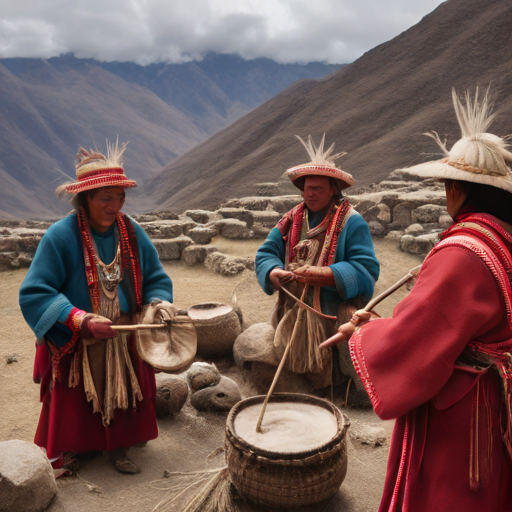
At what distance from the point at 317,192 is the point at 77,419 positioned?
6.83 feet

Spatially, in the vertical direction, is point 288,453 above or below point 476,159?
below

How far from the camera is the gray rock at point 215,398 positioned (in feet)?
13.0

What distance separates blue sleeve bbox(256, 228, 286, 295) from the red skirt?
1.02 metres

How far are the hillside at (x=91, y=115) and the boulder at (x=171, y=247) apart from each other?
26799 mm

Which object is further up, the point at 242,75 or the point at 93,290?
the point at 242,75

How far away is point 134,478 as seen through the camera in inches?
120

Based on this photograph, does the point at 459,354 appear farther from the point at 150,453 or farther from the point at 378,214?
the point at 378,214

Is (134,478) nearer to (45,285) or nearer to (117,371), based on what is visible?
(117,371)

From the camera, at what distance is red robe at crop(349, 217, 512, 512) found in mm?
1586

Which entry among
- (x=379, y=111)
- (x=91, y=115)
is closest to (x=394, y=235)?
(x=379, y=111)

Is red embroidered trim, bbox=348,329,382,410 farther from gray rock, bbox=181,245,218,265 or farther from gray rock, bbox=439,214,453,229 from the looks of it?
gray rock, bbox=439,214,453,229

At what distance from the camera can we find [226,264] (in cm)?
749

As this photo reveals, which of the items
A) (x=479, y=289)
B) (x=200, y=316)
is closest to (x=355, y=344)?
(x=479, y=289)

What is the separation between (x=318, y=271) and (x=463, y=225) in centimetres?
169
